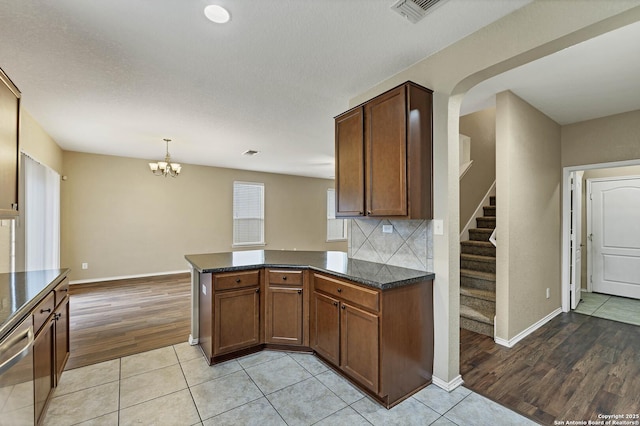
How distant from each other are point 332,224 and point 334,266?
6.95 m

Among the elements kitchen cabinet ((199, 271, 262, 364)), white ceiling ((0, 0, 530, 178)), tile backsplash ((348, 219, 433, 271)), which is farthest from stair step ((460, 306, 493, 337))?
white ceiling ((0, 0, 530, 178))

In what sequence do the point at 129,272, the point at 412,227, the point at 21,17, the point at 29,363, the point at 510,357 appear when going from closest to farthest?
the point at 29,363
the point at 21,17
the point at 412,227
the point at 510,357
the point at 129,272

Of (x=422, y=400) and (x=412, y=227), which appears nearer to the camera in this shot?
(x=422, y=400)

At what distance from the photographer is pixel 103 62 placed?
236cm

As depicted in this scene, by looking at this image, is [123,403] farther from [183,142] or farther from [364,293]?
[183,142]

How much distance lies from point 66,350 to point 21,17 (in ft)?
8.39

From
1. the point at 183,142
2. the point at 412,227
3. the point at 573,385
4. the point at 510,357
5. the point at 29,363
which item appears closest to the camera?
the point at 29,363

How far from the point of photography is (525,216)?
128 inches

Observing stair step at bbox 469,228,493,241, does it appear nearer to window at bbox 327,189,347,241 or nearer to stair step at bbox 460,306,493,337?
stair step at bbox 460,306,493,337

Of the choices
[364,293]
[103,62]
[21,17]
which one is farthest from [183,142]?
[364,293]

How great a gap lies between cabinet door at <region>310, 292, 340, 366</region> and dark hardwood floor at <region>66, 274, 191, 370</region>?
1570mm

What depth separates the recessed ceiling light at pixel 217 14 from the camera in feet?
5.66

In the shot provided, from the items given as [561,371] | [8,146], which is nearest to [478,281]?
[561,371]

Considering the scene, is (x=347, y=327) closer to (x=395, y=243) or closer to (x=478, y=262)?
(x=395, y=243)
